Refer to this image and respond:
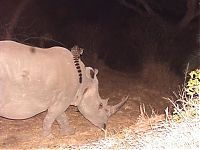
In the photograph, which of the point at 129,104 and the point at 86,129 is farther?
the point at 129,104

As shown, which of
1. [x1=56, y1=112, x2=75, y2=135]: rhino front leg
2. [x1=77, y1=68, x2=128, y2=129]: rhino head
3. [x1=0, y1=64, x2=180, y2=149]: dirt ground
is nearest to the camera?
[x1=0, y1=64, x2=180, y2=149]: dirt ground

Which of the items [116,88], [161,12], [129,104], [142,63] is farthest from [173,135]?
[161,12]

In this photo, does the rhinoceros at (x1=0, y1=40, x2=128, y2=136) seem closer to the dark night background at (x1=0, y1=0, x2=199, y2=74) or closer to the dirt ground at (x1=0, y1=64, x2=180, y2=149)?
the dirt ground at (x1=0, y1=64, x2=180, y2=149)

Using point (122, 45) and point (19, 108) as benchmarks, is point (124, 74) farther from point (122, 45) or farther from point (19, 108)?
point (19, 108)

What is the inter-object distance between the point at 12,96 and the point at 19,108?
0.74ft

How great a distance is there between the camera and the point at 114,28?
59.7 ft

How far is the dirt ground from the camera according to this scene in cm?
804

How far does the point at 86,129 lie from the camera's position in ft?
31.0

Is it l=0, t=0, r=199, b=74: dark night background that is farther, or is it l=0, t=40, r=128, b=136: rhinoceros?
l=0, t=0, r=199, b=74: dark night background

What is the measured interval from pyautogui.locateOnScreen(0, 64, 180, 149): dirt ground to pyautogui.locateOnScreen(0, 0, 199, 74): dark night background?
865 millimetres

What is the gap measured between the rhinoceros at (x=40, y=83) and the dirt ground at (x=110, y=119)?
45 centimetres

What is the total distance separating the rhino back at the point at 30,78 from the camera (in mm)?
7398

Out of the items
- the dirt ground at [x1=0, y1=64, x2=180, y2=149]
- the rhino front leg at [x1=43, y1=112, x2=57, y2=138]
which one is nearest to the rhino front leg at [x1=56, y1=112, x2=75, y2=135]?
the dirt ground at [x1=0, y1=64, x2=180, y2=149]

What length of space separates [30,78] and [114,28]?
35.6 ft
